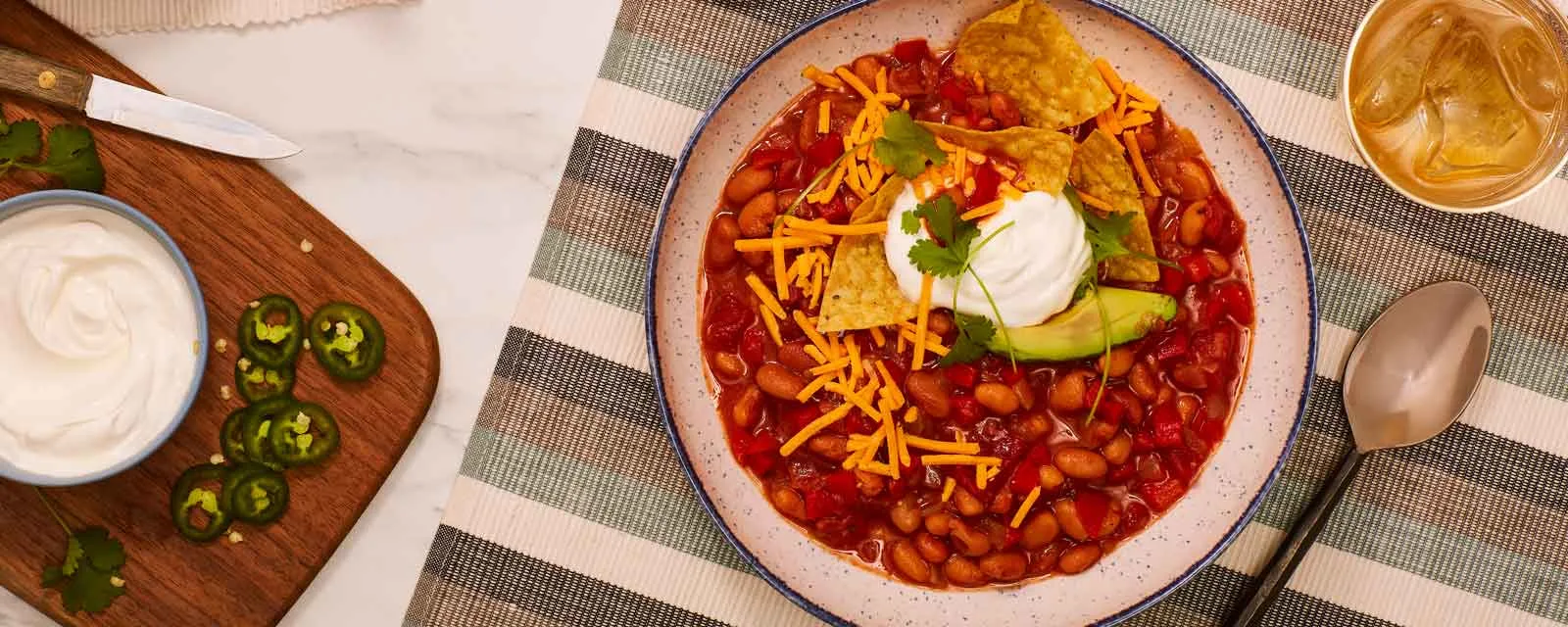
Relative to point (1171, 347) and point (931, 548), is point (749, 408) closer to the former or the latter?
point (931, 548)

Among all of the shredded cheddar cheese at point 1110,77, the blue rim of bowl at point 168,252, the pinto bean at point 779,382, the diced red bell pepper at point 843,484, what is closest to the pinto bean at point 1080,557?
the diced red bell pepper at point 843,484

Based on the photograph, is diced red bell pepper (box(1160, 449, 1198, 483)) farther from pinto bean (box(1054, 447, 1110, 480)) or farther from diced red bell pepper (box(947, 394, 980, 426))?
diced red bell pepper (box(947, 394, 980, 426))

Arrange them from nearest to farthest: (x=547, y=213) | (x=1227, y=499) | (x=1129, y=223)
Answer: (x=1129, y=223), (x=1227, y=499), (x=547, y=213)

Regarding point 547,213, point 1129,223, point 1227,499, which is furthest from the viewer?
point 547,213

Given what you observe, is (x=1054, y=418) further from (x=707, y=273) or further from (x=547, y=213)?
(x=547, y=213)

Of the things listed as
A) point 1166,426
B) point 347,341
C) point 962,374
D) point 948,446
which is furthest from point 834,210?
point 347,341

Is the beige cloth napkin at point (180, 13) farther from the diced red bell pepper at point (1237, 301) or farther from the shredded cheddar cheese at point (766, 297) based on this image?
the diced red bell pepper at point (1237, 301)

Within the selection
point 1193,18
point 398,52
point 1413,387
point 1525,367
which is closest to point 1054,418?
point 1413,387
